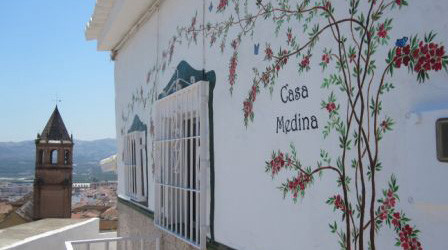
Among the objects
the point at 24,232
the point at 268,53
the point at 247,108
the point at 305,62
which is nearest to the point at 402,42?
the point at 305,62

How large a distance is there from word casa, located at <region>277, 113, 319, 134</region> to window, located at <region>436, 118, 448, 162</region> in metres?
0.78

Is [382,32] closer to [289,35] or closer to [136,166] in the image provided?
[289,35]

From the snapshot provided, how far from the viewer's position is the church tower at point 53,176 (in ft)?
158

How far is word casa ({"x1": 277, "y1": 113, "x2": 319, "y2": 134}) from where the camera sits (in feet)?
7.53

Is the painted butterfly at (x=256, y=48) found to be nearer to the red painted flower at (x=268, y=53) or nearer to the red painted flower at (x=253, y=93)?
the red painted flower at (x=268, y=53)

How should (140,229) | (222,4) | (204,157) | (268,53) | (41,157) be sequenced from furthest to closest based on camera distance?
(41,157) < (140,229) < (204,157) < (222,4) < (268,53)

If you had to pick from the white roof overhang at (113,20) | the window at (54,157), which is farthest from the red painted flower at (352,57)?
the window at (54,157)

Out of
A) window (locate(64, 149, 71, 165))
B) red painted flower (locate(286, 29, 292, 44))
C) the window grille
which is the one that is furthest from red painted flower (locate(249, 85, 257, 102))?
window (locate(64, 149, 71, 165))

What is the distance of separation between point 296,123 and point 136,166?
167 inches

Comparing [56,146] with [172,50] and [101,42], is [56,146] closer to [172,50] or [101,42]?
[101,42]

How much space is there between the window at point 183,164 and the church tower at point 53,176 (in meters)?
45.5

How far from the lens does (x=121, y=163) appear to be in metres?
7.96

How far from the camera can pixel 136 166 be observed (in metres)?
6.37

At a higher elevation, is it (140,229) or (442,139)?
→ (442,139)
